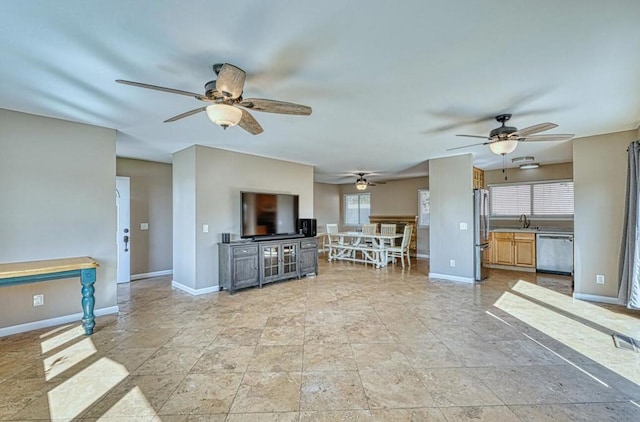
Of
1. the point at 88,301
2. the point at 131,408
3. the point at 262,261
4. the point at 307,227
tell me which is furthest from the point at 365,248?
the point at 131,408

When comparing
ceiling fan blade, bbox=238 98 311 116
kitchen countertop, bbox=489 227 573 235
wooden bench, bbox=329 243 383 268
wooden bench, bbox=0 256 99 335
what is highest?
ceiling fan blade, bbox=238 98 311 116

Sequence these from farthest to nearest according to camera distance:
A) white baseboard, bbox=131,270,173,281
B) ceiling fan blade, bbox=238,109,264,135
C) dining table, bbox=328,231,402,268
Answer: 1. dining table, bbox=328,231,402,268
2. white baseboard, bbox=131,270,173,281
3. ceiling fan blade, bbox=238,109,264,135

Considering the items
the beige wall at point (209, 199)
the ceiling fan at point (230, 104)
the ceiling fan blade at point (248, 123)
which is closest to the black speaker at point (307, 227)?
the beige wall at point (209, 199)

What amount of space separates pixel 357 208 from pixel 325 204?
1.20 m

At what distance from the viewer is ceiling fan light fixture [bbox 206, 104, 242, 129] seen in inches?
94.1

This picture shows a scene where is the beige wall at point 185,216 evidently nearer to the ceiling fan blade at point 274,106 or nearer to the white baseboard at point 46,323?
the white baseboard at point 46,323

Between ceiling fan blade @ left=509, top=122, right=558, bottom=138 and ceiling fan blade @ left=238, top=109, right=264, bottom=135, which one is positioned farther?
ceiling fan blade @ left=509, top=122, right=558, bottom=138

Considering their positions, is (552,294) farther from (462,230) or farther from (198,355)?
(198,355)

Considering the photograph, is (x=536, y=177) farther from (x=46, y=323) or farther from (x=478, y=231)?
(x=46, y=323)

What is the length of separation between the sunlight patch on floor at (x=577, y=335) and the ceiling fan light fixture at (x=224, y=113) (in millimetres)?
3836

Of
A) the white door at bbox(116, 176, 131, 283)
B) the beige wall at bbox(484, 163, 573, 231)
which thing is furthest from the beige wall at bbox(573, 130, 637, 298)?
the white door at bbox(116, 176, 131, 283)

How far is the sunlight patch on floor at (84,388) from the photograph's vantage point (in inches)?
77.2

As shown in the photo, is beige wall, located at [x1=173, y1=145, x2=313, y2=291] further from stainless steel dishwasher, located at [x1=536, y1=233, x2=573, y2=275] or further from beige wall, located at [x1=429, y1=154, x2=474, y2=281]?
stainless steel dishwasher, located at [x1=536, y1=233, x2=573, y2=275]

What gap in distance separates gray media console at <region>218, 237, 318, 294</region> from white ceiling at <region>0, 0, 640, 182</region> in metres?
2.14
